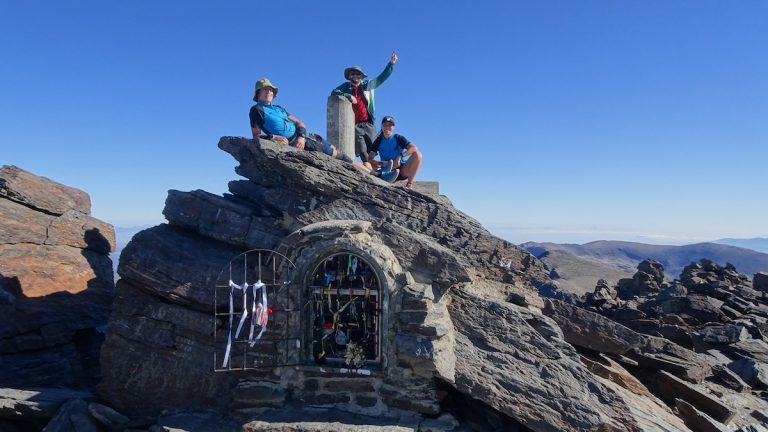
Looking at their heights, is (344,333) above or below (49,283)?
below

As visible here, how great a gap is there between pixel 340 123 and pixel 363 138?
1010 millimetres

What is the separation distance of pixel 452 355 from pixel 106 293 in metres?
12.2

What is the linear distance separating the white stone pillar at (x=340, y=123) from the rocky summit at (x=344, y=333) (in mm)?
1671

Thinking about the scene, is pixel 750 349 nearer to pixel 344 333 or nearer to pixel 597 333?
pixel 597 333

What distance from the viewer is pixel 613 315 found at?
18234mm

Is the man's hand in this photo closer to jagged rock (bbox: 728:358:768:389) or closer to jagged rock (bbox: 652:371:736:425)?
jagged rock (bbox: 652:371:736:425)

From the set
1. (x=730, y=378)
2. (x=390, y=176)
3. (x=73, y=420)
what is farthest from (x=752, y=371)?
(x=73, y=420)

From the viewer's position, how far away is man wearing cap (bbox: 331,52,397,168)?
491 inches

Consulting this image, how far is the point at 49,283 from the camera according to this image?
14.2 m

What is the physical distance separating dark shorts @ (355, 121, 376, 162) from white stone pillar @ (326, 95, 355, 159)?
52 centimetres

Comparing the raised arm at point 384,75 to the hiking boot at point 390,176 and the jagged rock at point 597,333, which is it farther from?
the jagged rock at point 597,333

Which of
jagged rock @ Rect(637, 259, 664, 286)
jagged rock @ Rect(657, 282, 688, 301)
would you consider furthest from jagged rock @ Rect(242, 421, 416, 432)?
jagged rock @ Rect(637, 259, 664, 286)

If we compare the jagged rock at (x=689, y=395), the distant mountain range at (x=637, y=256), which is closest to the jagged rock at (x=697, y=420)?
the jagged rock at (x=689, y=395)

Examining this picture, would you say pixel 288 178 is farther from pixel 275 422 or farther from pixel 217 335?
pixel 275 422
